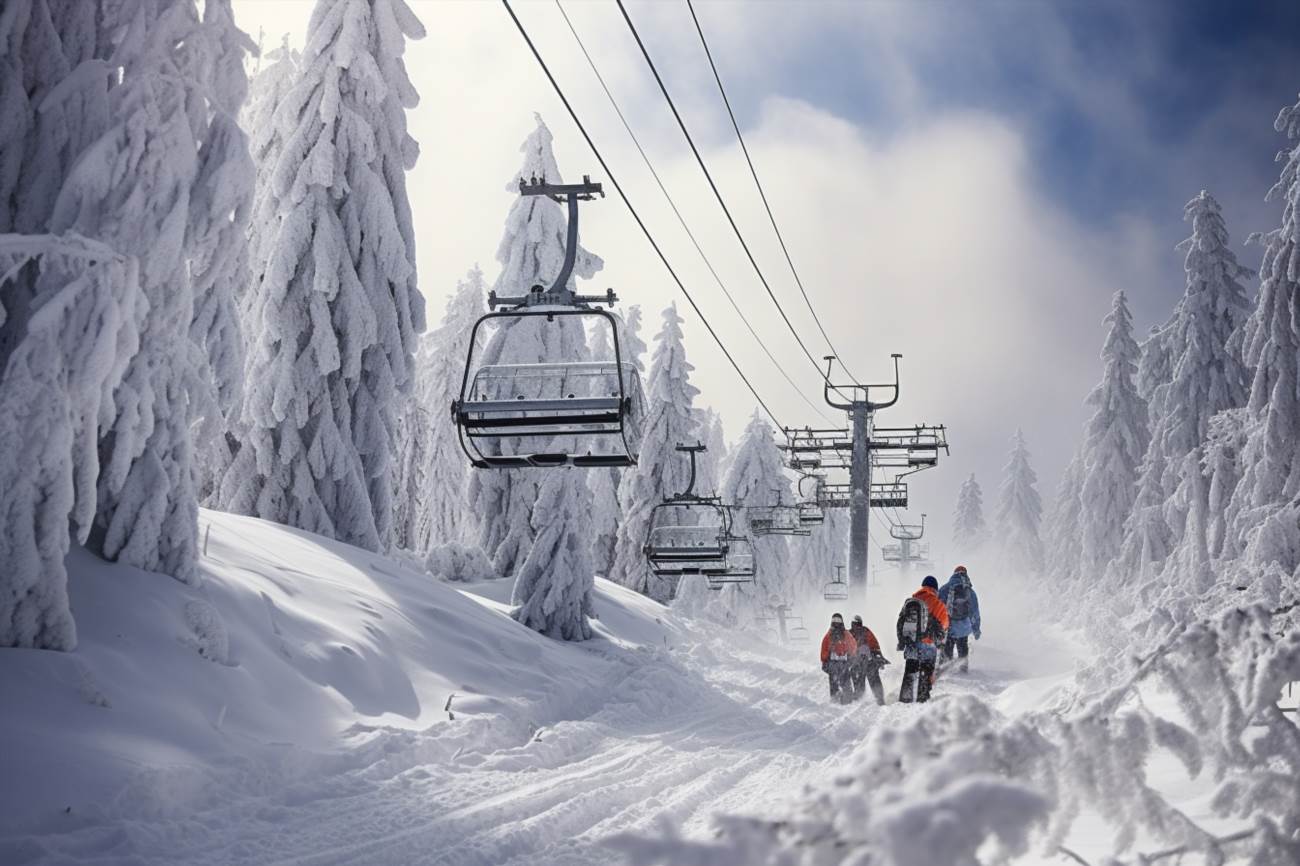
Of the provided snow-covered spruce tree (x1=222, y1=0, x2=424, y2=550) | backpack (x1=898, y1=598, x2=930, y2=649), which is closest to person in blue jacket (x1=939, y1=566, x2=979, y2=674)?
backpack (x1=898, y1=598, x2=930, y2=649)

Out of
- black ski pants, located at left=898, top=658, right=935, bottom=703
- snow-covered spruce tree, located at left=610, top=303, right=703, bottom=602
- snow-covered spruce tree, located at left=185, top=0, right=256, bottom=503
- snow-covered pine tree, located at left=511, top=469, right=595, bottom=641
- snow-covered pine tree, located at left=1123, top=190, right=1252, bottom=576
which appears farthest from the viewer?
snow-covered spruce tree, located at left=610, top=303, right=703, bottom=602

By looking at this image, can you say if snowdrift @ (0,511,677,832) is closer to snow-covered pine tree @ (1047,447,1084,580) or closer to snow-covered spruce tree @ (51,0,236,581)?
snow-covered spruce tree @ (51,0,236,581)

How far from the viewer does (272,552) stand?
13703 mm

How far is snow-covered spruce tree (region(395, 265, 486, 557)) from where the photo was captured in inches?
1699

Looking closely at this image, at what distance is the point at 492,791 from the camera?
823 cm

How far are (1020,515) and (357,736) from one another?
64376mm

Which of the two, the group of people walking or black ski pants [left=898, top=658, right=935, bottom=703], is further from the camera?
black ski pants [left=898, top=658, right=935, bottom=703]

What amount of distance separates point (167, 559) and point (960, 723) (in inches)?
362

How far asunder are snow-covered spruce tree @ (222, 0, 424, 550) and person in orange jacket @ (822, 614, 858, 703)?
858 cm

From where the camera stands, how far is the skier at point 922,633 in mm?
14023

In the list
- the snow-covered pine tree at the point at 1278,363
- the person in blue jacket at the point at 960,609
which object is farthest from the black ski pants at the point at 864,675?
the snow-covered pine tree at the point at 1278,363

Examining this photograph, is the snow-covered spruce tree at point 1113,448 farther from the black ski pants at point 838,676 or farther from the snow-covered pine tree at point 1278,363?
the black ski pants at point 838,676

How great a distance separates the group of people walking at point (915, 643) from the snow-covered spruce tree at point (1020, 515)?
51.8 metres

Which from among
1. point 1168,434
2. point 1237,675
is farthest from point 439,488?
point 1237,675
